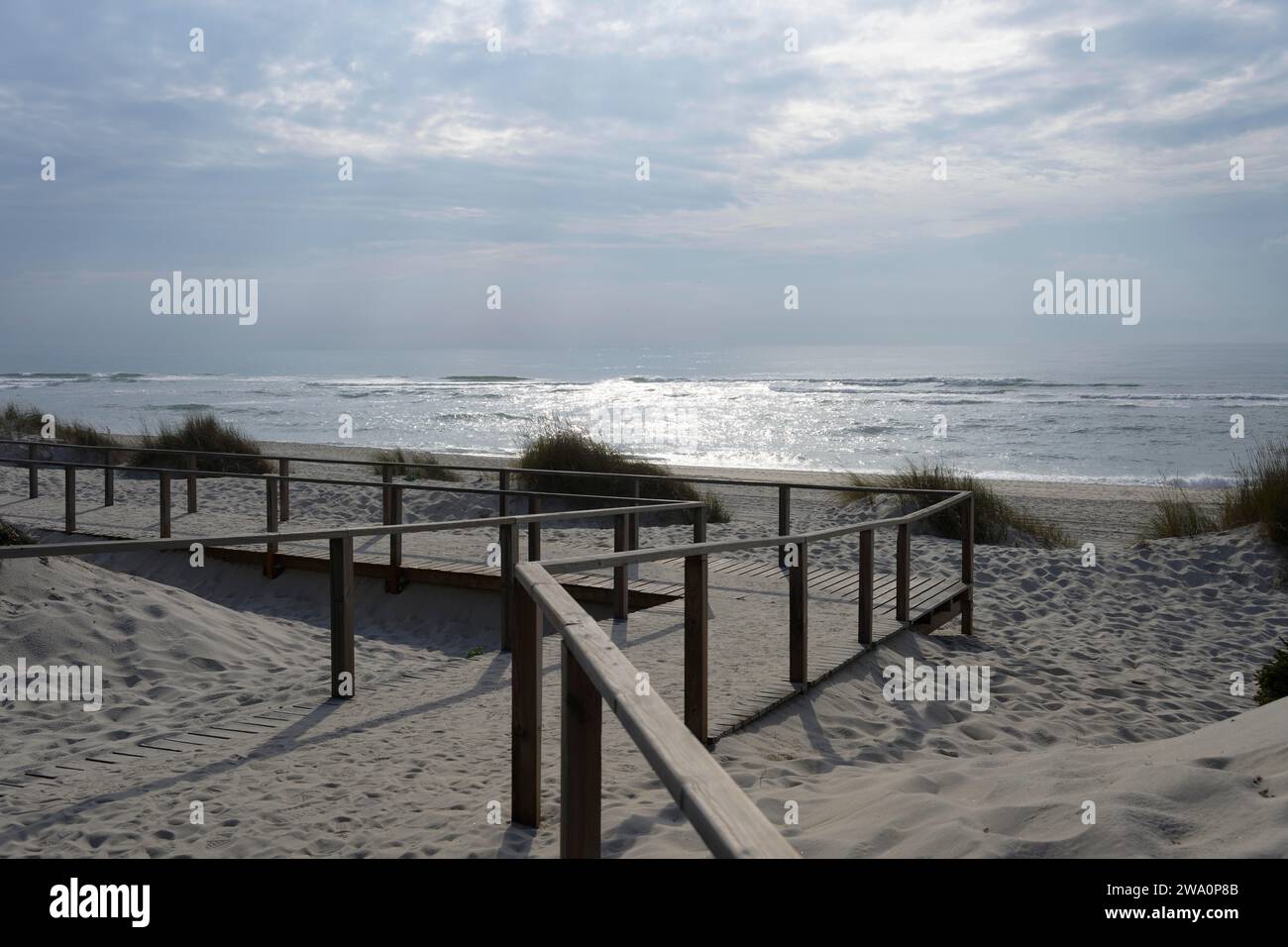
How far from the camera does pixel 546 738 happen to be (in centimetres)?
462

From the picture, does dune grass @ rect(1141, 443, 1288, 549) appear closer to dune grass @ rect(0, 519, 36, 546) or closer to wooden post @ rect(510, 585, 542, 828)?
wooden post @ rect(510, 585, 542, 828)

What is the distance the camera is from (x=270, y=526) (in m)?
9.96

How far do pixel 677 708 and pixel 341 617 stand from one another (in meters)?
1.86

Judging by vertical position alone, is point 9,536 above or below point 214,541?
below

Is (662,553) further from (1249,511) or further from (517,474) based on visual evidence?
(1249,511)

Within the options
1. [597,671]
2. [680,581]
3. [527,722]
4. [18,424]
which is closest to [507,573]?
[680,581]

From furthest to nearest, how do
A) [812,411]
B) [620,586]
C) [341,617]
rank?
[812,411] → [620,586] → [341,617]

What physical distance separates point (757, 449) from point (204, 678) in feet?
78.4

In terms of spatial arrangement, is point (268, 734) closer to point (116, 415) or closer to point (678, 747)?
point (678, 747)

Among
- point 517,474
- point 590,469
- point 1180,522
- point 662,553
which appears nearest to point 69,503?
point 517,474

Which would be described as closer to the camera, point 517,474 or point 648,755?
point 648,755

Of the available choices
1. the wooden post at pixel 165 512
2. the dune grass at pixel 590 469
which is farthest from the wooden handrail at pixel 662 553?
the dune grass at pixel 590 469

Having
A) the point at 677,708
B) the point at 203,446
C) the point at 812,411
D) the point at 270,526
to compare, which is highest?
the point at 812,411

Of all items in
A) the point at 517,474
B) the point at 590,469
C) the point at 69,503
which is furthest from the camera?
the point at 590,469
